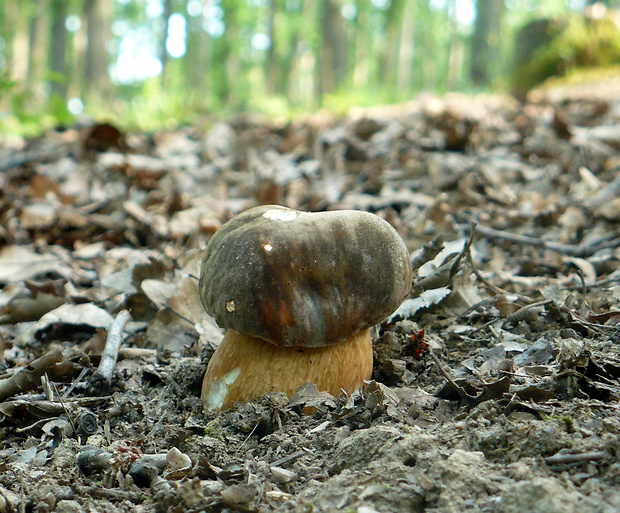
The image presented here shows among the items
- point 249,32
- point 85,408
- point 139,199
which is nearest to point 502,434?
point 85,408

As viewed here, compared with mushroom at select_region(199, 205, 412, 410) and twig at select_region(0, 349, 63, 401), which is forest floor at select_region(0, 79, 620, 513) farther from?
mushroom at select_region(199, 205, 412, 410)

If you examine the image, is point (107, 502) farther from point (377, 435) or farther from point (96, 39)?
point (96, 39)

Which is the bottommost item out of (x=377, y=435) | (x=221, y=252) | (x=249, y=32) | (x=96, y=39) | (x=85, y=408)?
(x=85, y=408)

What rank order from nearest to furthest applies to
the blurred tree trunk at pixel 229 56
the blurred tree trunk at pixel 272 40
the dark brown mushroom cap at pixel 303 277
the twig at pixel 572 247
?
the dark brown mushroom cap at pixel 303 277 < the twig at pixel 572 247 < the blurred tree trunk at pixel 272 40 < the blurred tree trunk at pixel 229 56

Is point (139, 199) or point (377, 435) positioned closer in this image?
point (377, 435)

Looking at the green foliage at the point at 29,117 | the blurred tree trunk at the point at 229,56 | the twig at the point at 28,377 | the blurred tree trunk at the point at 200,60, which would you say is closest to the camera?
the twig at the point at 28,377

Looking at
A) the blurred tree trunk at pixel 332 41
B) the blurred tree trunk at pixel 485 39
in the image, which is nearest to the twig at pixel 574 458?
the blurred tree trunk at pixel 485 39

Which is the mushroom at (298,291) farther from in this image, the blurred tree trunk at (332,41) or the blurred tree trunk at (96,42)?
the blurred tree trunk at (96,42)

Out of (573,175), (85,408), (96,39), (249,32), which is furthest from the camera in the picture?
(249,32)
